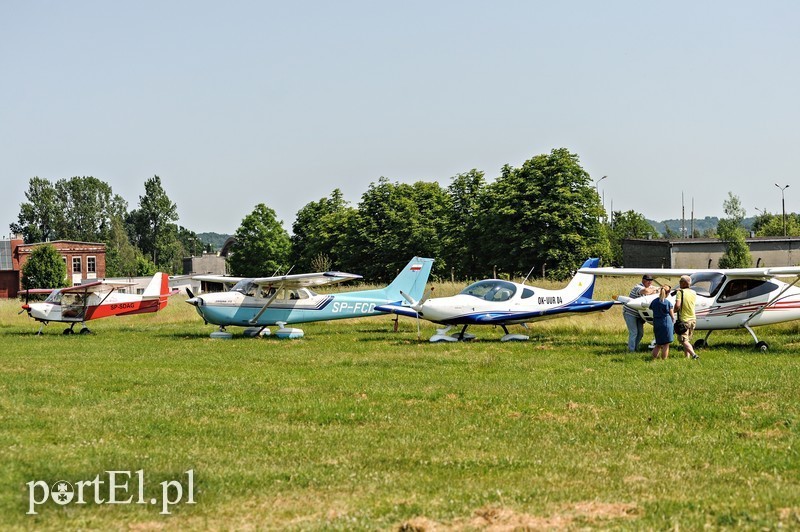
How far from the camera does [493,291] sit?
74.9ft

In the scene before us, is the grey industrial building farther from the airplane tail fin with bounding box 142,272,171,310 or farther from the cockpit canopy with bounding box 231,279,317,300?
the airplane tail fin with bounding box 142,272,171,310

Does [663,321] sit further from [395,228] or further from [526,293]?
[395,228]

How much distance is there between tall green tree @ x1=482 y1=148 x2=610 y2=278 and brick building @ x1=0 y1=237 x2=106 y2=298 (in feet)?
163

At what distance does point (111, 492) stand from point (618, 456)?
16.6ft

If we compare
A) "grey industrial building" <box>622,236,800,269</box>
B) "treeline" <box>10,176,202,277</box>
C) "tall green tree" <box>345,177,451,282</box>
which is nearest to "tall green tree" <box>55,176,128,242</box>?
"treeline" <box>10,176,202,277</box>

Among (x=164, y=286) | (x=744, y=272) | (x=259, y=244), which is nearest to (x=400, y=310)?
(x=744, y=272)

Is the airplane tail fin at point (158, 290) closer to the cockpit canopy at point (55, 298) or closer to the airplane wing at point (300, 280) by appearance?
the cockpit canopy at point (55, 298)

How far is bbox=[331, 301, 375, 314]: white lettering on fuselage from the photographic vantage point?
2712 cm

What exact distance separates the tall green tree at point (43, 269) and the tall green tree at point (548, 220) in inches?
1789

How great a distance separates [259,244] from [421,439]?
8603 cm

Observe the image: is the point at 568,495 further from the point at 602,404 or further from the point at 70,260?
the point at 70,260

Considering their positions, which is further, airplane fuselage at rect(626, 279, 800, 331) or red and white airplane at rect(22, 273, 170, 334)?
red and white airplane at rect(22, 273, 170, 334)

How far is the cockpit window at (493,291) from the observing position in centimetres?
2269

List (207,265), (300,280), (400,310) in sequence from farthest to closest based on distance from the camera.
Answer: (207,265) → (300,280) → (400,310)
